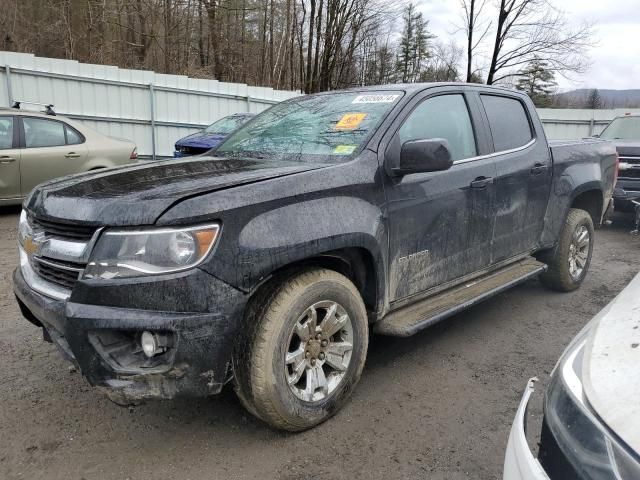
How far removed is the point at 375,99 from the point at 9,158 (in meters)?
6.07

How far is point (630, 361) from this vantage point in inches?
55.6

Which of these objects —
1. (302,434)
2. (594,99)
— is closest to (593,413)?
(302,434)

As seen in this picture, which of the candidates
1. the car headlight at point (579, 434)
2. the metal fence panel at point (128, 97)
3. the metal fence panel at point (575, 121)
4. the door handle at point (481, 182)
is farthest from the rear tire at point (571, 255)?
the metal fence panel at point (575, 121)

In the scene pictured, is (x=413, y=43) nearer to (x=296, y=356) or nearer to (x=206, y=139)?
(x=206, y=139)

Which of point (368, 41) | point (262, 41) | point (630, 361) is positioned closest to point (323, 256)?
point (630, 361)

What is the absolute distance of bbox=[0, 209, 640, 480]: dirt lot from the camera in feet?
7.79

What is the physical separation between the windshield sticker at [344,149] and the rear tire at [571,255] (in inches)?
108

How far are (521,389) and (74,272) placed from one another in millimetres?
2651

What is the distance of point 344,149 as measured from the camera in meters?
2.94

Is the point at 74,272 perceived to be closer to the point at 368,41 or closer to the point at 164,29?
the point at 164,29

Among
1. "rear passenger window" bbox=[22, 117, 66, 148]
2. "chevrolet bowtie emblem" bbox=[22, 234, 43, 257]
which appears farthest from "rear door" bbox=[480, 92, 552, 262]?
"rear passenger window" bbox=[22, 117, 66, 148]

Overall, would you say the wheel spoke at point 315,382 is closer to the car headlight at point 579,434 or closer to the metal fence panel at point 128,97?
the car headlight at point 579,434

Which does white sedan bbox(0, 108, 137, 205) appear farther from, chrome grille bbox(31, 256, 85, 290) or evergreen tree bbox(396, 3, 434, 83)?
evergreen tree bbox(396, 3, 434, 83)

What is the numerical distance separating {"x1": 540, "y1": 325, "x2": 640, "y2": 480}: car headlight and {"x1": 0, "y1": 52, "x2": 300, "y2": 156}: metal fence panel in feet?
38.5
